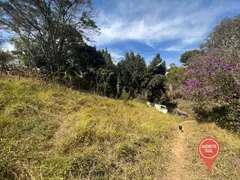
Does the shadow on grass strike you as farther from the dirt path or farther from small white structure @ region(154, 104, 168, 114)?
small white structure @ region(154, 104, 168, 114)

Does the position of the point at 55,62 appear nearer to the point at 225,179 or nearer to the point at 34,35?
the point at 34,35

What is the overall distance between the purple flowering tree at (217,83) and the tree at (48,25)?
5720 mm

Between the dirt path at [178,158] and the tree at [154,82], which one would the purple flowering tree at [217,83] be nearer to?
the dirt path at [178,158]

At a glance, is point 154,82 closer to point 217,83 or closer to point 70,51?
point 217,83

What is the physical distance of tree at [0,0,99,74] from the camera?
6168 mm

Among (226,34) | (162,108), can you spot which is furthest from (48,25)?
(226,34)

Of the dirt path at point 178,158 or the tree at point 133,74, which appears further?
the tree at point 133,74

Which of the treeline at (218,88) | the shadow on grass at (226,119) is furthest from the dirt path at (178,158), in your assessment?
the treeline at (218,88)

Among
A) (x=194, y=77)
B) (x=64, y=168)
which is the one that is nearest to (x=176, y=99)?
(x=194, y=77)

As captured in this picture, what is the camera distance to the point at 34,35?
6887mm

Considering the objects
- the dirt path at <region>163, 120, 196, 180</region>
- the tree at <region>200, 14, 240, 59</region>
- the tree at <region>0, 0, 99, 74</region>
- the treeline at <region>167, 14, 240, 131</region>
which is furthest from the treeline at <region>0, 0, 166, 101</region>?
the tree at <region>200, 14, 240, 59</region>

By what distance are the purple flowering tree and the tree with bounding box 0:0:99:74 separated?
18.8 feet

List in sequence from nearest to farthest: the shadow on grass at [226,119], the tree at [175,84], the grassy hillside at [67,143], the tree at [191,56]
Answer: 1. the grassy hillside at [67,143]
2. the shadow on grass at [226,119]
3. the tree at [175,84]
4. the tree at [191,56]

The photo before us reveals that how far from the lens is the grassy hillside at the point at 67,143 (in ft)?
4.90
